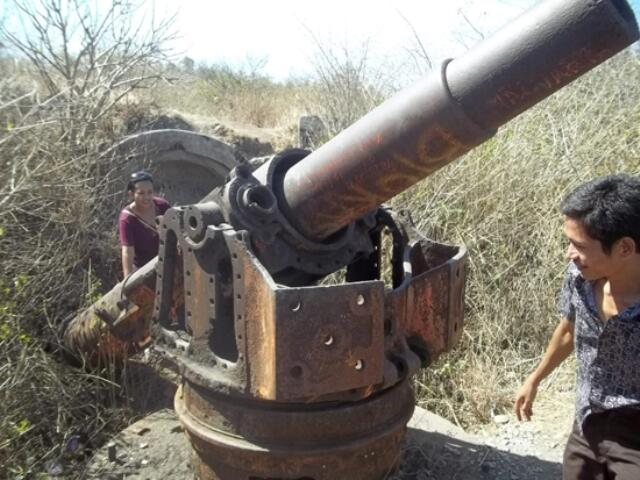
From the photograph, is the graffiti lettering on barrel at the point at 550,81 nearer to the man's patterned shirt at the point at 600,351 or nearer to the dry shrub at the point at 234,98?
the man's patterned shirt at the point at 600,351

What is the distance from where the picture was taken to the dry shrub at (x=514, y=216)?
5012 millimetres

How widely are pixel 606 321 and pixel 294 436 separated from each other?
1.31 meters

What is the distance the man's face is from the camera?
7.75 feet

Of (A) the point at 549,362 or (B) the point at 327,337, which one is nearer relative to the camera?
(B) the point at 327,337

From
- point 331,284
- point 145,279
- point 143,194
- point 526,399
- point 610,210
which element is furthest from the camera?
point 143,194

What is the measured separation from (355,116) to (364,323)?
635 centimetres

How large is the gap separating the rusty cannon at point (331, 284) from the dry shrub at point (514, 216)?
2.08 m

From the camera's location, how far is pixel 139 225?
543 centimetres

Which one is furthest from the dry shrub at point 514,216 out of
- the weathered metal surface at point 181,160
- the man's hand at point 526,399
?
the weathered metal surface at point 181,160

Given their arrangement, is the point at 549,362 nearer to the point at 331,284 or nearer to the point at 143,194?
the point at 331,284

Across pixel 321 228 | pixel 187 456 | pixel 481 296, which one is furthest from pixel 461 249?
pixel 481 296

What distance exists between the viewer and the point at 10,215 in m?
4.93

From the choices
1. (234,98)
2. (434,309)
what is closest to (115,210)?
(434,309)

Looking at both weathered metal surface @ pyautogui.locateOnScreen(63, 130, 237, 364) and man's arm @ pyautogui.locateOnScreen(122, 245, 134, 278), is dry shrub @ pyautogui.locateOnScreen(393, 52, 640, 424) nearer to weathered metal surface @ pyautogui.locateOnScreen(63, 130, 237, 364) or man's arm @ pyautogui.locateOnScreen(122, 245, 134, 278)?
weathered metal surface @ pyautogui.locateOnScreen(63, 130, 237, 364)
